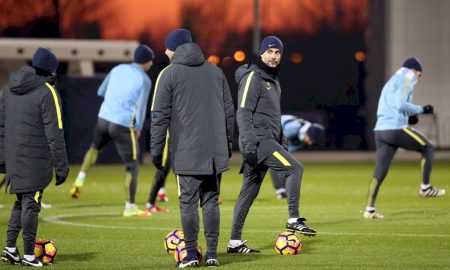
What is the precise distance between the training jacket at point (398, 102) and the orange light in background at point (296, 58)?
39.6m

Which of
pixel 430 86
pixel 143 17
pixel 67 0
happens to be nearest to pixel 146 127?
pixel 430 86

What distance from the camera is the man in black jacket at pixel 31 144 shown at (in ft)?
35.7

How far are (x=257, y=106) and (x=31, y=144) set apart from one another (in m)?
2.46

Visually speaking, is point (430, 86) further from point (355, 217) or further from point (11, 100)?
point (11, 100)

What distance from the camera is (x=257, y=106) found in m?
12.2

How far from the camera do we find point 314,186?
22.9m

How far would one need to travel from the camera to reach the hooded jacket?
10.9 metres

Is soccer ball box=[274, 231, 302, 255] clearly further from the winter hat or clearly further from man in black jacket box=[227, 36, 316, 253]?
the winter hat

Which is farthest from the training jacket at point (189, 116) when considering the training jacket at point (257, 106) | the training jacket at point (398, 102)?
the training jacket at point (398, 102)

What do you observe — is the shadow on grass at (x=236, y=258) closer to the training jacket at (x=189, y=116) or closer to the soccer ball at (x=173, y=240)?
the soccer ball at (x=173, y=240)

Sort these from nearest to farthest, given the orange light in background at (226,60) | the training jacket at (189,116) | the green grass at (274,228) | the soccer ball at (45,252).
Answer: the training jacket at (189,116) < the soccer ball at (45,252) < the green grass at (274,228) < the orange light in background at (226,60)

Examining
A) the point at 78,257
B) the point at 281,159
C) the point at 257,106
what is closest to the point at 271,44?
the point at 257,106

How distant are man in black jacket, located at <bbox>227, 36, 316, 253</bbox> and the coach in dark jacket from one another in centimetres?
128

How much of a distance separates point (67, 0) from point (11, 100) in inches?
1854
